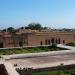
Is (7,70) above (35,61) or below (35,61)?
above

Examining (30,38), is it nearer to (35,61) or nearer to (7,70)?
(35,61)

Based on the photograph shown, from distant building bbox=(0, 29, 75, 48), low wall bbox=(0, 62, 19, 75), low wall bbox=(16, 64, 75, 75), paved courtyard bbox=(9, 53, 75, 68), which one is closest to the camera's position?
low wall bbox=(0, 62, 19, 75)

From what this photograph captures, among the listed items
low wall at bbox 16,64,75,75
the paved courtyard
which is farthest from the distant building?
low wall at bbox 16,64,75,75

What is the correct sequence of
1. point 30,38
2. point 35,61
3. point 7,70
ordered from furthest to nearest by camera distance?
point 30,38
point 35,61
point 7,70

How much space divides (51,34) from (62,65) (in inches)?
793

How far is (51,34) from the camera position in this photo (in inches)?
1292

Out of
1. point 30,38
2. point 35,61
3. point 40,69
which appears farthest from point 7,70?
point 30,38

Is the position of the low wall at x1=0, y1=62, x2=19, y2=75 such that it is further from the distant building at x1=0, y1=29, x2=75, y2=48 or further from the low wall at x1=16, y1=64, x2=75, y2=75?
the distant building at x1=0, y1=29, x2=75, y2=48

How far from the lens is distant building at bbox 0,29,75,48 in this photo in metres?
28.6

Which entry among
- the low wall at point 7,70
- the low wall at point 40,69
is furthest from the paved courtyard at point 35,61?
the low wall at point 7,70

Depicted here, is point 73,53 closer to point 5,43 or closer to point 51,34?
point 5,43

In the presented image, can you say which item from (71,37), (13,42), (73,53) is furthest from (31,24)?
(73,53)

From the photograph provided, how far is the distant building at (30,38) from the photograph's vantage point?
94.0ft

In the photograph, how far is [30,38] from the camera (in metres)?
30.2
